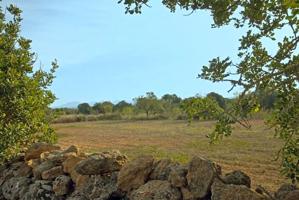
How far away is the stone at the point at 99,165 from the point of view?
8.12 meters

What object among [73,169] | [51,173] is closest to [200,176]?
[73,169]

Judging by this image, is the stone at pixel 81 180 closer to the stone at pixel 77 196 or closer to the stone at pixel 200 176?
the stone at pixel 77 196

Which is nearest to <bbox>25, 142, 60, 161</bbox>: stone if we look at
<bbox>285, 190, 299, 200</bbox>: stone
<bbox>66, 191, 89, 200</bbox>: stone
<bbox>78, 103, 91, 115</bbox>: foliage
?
<bbox>66, 191, 89, 200</bbox>: stone

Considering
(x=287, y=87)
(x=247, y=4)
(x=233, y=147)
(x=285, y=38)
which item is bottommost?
(x=233, y=147)

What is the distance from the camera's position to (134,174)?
7.70 m

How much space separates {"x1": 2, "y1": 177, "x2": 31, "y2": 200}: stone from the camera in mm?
9341

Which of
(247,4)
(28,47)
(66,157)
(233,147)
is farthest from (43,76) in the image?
(233,147)

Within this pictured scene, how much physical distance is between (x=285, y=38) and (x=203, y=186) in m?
2.48

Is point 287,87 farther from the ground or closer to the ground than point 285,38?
closer to the ground

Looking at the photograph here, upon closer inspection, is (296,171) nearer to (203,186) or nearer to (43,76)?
(203,186)

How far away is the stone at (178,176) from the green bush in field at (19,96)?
4.65 metres

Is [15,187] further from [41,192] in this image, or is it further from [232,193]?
[232,193]

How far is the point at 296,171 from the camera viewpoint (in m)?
6.11

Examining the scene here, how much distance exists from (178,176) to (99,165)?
1.76 meters
